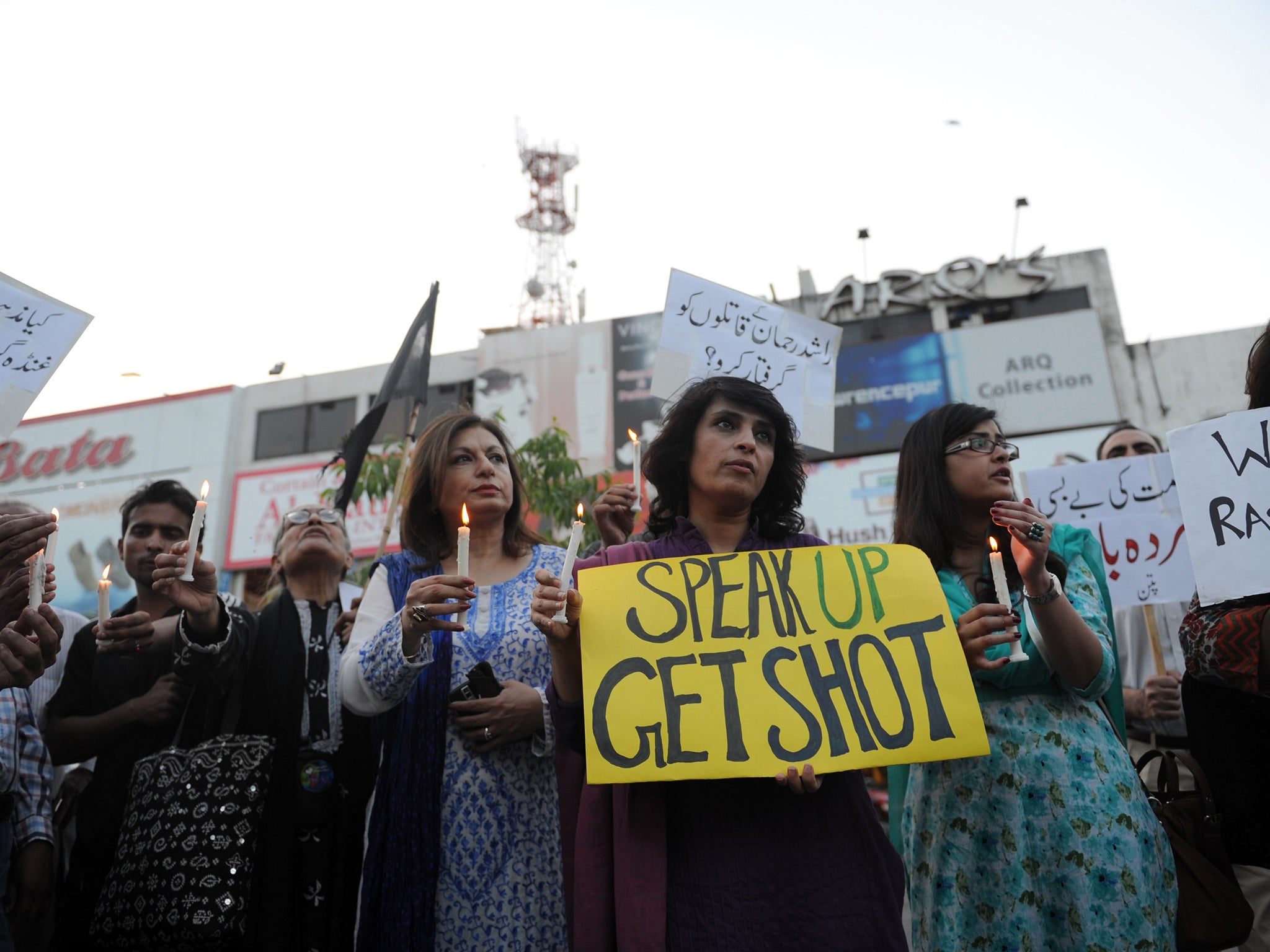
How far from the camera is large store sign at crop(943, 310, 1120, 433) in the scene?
54.9 feet

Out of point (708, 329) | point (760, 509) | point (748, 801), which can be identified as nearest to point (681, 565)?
point (760, 509)

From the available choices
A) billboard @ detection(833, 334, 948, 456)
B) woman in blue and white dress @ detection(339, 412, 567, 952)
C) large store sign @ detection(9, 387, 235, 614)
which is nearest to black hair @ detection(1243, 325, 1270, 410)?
woman in blue and white dress @ detection(339, 412, 567, 952)

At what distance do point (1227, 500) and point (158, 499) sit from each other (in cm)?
359

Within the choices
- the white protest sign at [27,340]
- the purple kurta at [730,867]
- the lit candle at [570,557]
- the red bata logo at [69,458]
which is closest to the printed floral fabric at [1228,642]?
the purple kurta at [730,867]

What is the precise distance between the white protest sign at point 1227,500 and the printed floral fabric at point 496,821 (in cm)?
183

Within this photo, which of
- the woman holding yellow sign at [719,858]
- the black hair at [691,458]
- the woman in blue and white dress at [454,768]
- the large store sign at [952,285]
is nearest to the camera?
the woman holding yellow sign at [719,858]

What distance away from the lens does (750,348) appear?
380cm

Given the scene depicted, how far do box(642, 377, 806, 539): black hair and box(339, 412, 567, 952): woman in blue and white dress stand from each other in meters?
0.45

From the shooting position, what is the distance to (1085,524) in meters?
4.32

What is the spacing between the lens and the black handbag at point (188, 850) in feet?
7.25

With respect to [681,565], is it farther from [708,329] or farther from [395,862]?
[708,329]

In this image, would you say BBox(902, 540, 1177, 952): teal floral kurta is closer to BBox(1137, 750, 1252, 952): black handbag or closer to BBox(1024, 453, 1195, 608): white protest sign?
BBox(1137, 750, 1252, 952): black handbag

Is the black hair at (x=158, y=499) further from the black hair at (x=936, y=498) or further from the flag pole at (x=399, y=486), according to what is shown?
the black hair at (x=936, y=498)

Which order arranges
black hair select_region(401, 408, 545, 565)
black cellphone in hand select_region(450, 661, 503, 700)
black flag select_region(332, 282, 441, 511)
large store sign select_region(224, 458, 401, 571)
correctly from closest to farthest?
black cellphone in hand select_region(450, 661, 503, 700) < black hair select_region(401, 408, 545, 565) < black flag select_region(332, 282, 441, 511) < large store sign select_region(224, 458, 401, 571)
